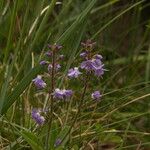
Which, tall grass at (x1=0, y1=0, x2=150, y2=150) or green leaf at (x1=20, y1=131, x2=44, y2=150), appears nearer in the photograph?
green leaf at (x1=20, y1=131, x2=44, y2=150)

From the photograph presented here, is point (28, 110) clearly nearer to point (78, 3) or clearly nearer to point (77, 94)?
point (77, 94)

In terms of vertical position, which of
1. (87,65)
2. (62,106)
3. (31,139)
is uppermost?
(87,65)

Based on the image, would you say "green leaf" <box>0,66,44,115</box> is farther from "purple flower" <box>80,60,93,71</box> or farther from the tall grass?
"purple flower" <box>80,60,93,71</box>

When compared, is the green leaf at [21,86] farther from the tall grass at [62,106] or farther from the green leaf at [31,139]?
the green leaf at [31,139]

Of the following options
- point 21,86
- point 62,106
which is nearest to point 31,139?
point 21,86

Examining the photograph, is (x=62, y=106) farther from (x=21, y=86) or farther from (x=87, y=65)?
(x=87, y=65)

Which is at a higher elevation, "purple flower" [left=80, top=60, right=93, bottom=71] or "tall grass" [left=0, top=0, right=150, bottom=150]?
"purple flower" [left=80, top=60, right=93, bottom=71]

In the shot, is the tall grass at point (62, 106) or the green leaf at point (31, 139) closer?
the green leaf at point (31, 139)

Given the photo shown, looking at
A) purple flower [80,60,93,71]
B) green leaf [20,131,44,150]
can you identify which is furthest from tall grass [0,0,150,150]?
purple flower [80,60,93,71]

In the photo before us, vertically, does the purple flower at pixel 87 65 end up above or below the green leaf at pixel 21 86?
above

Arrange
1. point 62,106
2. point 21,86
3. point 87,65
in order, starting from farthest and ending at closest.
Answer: point 62,106, point 21,86, point 87,65

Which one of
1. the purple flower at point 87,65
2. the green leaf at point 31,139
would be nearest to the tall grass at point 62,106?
the green leaf at point 31,139
